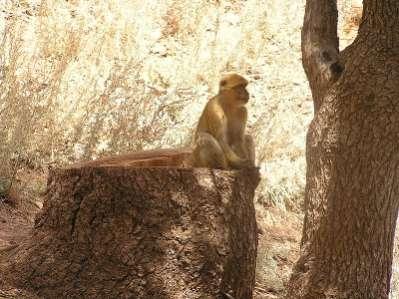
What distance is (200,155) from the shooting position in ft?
16.1

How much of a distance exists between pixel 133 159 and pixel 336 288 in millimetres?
1844

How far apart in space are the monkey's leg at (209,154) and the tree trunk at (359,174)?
2.53 ft

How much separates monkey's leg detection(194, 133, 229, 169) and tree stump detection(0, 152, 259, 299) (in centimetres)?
35

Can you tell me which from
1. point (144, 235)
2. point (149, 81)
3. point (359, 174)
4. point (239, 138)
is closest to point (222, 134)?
point (239, 138)

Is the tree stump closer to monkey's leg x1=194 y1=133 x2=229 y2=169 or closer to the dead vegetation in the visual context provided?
monkey's leg x1=194 y1=133 x2=229 y2=169

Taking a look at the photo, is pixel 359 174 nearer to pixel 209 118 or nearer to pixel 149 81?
pixel 209 118

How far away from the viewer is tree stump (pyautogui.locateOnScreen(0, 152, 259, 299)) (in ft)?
14.3

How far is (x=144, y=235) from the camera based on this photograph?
4383 mm

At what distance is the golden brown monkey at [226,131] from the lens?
16.0 feet

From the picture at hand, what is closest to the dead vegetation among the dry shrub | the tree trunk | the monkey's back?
the dry shrub

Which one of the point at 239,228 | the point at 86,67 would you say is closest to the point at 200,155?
the point at 239,228

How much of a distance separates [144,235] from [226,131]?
115cm

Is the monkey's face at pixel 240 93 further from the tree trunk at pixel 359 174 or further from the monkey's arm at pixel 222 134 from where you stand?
the tree trunk at pixel 359 174

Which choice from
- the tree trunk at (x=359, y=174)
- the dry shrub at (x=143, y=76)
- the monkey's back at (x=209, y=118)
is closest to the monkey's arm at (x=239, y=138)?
the monkey's back at (x=209, y=118)
